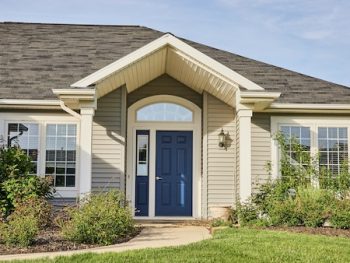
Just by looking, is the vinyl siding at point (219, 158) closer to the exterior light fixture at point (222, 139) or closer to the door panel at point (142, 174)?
the exterior light fixture at point (222, 139)

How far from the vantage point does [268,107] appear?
37.5 ft

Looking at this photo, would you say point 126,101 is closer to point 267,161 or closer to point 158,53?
point 158,53

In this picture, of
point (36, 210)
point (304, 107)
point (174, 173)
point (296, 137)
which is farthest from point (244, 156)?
point (36, 210)

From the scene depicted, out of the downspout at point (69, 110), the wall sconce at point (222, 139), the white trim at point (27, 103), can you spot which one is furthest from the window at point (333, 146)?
the white trim at point (27, 103)

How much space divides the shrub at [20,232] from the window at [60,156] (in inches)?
159

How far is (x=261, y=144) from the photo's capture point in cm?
1174

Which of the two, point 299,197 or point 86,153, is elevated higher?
point 86,153

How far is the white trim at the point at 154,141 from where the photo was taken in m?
12.1

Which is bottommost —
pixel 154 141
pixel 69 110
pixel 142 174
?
pixel 142 174

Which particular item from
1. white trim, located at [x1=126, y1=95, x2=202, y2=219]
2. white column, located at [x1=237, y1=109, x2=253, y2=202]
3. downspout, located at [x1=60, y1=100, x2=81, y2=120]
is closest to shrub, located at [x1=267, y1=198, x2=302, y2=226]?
white column, located at [x1=237, y1=109, x2=253, y2=202]

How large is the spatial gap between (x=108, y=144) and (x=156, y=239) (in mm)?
3810

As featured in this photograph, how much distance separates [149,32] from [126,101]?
2855 mm

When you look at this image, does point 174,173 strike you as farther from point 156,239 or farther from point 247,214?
point 156,239

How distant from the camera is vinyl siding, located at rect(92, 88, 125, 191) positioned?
11539 millimetres
